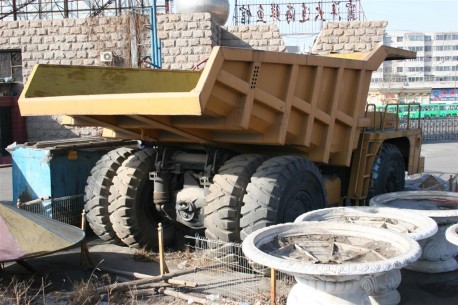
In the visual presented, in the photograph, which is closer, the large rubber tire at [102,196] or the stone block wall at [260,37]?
the large rubber tire at [102,196]

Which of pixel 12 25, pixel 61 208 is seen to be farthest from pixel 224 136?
pixel 12 25

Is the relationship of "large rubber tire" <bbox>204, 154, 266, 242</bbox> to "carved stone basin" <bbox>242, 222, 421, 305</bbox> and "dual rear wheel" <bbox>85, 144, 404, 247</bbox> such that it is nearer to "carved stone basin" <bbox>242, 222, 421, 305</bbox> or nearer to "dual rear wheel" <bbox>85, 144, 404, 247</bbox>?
"dual rear wheel" <bbox>85, 144, 404, 247</bbox>

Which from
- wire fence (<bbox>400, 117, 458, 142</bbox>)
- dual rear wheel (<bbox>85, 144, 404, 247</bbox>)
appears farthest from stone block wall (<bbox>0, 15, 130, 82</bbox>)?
wire fence (<bbox>400, 117, 458, 142</bbox>)

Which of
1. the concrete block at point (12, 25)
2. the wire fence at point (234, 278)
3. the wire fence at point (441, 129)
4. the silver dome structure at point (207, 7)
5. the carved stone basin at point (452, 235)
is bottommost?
the wire fence at point (441, 129)

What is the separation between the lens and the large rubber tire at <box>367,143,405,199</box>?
8266mm

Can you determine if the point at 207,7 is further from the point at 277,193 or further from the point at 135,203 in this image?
the point at 277,193

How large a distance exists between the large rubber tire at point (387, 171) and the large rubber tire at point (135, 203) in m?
3.38

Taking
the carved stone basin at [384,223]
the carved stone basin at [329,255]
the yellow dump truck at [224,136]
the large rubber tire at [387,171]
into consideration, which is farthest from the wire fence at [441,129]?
the carved stone basin at [329,255]

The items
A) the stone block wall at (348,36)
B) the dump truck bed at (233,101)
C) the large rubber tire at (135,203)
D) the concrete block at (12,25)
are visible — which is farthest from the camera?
the concrete block at (12,25)

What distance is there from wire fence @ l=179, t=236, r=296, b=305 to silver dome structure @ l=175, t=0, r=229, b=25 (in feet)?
34.5

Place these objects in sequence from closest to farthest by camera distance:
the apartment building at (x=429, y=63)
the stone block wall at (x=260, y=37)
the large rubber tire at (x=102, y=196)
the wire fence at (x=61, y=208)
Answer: the large rubber tire at (x=102, y=196) → the wire fence at (x=61, y=208) → the stone block wall at (x=260, y=37) → the apartment building at (x=429, y=63)

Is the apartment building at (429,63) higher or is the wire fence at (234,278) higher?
the apartment building at (429,63)

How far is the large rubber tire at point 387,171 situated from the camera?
27.1ft

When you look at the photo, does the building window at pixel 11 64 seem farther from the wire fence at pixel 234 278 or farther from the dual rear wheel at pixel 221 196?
the wire fence at pixel 234 278
